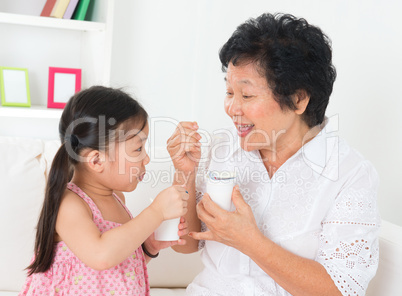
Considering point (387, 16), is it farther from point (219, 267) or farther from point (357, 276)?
point (219, 267)

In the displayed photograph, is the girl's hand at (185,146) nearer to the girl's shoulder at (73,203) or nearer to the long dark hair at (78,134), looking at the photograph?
the long dark hair at (78,134)

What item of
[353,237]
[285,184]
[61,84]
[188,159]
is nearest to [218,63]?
[61,84]

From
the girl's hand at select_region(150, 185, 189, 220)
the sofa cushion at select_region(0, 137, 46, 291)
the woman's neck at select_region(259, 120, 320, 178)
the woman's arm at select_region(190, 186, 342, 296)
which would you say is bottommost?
the sofa cushion at select_region(0, 137, 46, 291)

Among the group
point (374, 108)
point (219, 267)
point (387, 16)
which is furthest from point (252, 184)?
point (387, 16)

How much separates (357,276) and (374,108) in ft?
2.31

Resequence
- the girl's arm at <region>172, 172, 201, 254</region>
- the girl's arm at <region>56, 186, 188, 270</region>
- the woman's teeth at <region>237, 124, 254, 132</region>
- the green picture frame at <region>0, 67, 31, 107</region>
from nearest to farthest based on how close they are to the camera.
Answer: the girl's arm at <region>56, 186, 188, 270</region> → the woman's teeth at <region>237, 124, 254, 132</region> → the girl's arm at <region>172, 172, 201, 254</region> → the green picture frame at <region>0, 67, 31, 107</region>

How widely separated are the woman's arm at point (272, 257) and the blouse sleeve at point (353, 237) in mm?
36

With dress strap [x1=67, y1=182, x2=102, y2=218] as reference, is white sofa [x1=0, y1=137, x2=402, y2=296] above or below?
below

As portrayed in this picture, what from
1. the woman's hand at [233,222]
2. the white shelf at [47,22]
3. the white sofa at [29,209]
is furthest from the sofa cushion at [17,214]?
the white shelf at [47,22]

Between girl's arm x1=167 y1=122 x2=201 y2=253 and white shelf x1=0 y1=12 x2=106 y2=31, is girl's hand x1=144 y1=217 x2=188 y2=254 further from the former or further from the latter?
white shelf x1=0 y1=12 x2=106 y2=31

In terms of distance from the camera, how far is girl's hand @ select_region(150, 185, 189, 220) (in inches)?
55.1

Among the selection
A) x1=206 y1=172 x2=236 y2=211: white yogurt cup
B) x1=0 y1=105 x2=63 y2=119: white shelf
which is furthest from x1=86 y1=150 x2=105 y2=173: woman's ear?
x1=0 y1=105 x2=63 y2=119: white shelf

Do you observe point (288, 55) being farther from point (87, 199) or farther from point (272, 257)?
point (87, 199)

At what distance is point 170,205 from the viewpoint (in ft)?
4.61
